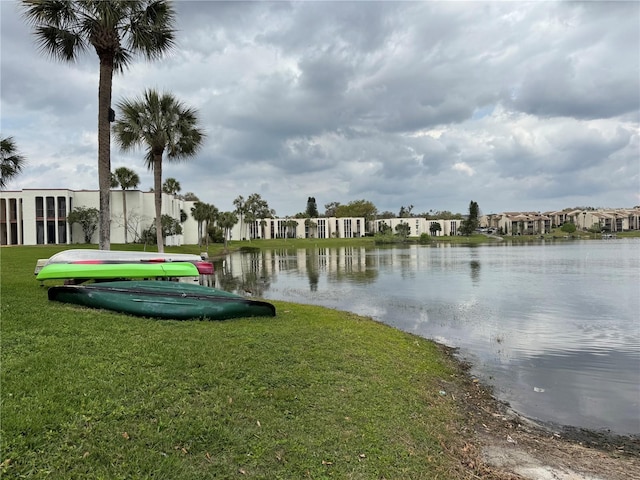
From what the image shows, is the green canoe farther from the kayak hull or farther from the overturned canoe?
the overturned canoe

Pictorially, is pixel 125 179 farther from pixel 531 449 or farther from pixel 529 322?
pixel 531 449

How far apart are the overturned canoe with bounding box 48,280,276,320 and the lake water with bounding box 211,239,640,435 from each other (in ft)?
19.3

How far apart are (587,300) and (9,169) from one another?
3382cm

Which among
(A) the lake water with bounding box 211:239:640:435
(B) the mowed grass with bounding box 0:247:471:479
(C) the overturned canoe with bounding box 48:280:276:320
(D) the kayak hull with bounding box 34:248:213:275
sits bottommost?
(A) the lake water with bounding box 211:239:640:435

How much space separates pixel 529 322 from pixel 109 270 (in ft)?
45.1

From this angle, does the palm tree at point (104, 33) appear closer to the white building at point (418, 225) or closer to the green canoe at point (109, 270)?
the green canoe at point (109, 270)

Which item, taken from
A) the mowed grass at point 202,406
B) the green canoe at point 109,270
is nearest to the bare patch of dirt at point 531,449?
the mowed grass at point 202,406

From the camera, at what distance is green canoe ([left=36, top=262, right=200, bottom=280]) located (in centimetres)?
1110

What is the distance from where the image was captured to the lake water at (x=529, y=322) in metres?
8.30

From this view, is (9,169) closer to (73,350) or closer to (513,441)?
(73,350)

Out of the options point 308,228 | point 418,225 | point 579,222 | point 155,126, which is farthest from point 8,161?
point 579,222

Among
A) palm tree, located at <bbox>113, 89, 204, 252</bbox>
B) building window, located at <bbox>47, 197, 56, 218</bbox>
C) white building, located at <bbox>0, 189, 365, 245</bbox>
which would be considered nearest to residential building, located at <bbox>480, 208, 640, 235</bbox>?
white building, located at <bbox>0, 189, 365, 245</bbox>

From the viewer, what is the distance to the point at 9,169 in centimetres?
2720

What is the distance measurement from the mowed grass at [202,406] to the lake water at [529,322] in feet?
7.93
